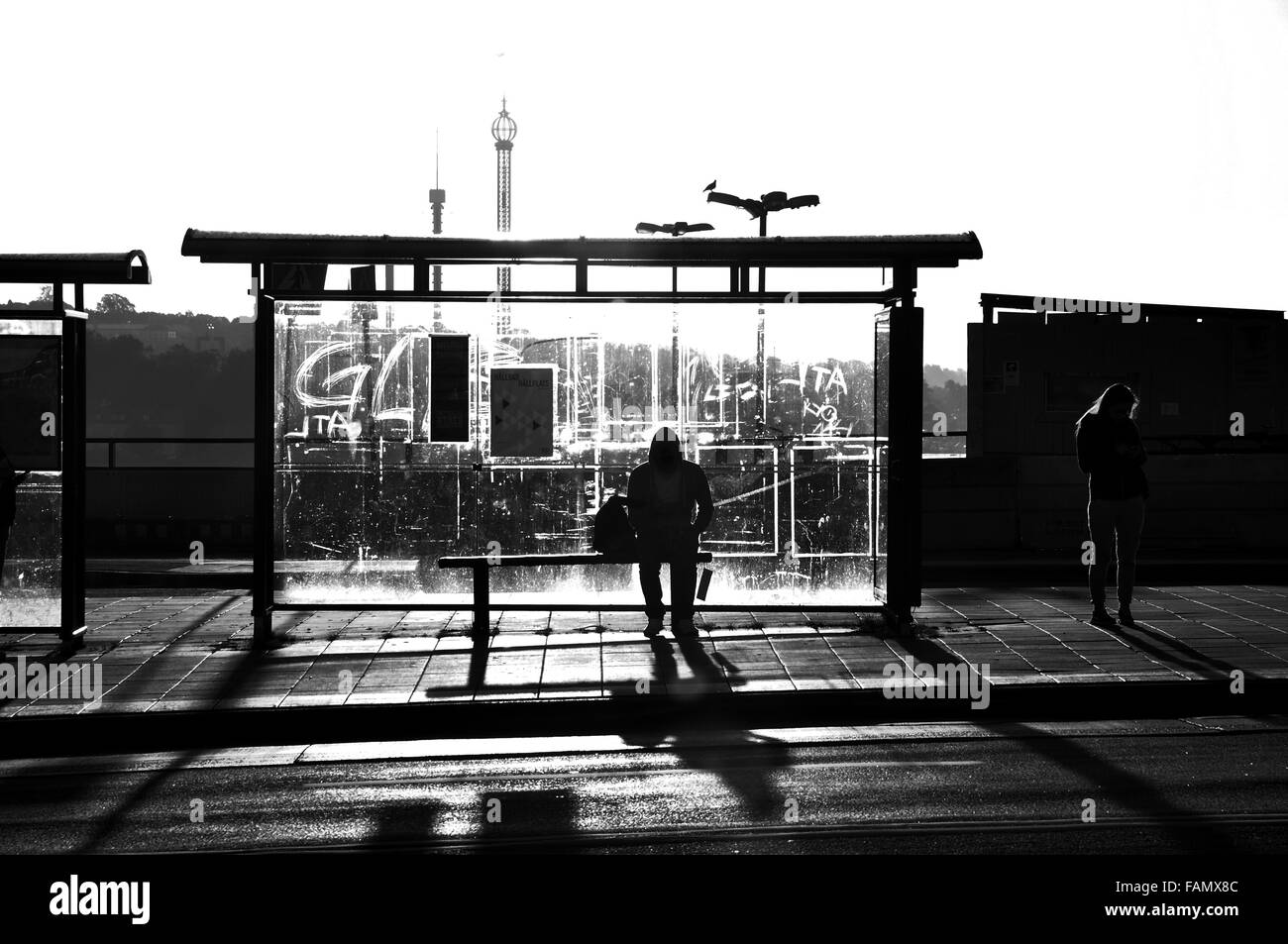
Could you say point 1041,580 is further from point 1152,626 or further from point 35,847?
point 35,847

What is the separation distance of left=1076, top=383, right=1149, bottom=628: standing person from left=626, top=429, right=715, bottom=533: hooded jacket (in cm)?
267

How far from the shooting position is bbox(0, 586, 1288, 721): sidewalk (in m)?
8.43

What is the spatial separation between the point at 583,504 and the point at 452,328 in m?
1.62

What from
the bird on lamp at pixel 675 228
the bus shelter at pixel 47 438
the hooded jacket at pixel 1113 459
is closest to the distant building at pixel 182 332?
the bird on lamp at pixel 675 228

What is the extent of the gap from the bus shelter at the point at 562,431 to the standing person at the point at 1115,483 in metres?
1.37

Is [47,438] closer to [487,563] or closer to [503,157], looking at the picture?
[487,563]

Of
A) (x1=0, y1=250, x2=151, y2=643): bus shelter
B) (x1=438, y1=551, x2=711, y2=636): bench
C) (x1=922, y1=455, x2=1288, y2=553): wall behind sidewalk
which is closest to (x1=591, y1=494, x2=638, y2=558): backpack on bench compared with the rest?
(x1=438, y1=551, x2=711, y2=636): bench

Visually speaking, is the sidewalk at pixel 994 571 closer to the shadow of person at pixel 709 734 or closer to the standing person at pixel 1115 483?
the standing person at pixel 1115 483

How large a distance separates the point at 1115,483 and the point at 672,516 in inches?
122

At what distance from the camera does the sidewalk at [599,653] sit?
843 centimetres

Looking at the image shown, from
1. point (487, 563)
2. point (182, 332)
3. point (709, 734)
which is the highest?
point (182, 332)

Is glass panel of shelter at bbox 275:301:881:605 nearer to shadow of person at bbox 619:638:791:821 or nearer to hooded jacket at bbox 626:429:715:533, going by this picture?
hooded jacket at bbox 626:429:715:533

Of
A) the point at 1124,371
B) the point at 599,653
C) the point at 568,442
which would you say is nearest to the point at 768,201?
the point at 1124,371

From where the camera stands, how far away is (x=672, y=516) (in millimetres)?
10500
